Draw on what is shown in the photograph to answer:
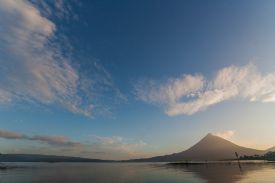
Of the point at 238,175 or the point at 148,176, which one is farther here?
the point at 148,176

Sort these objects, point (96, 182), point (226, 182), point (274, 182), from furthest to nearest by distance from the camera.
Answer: point (96, 182)
point (226, 182)
point (274, 182)

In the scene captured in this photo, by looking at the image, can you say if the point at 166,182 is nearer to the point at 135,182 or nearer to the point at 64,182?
the point at 135,182

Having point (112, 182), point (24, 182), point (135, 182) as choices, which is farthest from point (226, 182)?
point (24, 182)

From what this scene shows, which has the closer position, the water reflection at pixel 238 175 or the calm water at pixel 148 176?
the water reflection at pixel 238 175

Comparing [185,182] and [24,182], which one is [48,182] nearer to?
[24,182]

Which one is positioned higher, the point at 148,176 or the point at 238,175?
the point at 238,175

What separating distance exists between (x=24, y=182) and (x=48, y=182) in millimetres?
7311

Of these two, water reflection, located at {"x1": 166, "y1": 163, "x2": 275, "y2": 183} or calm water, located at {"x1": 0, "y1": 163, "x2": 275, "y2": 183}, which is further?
calm water, located at {"x1": 0, "y1": 163, "x2": 275, "y2": 183}

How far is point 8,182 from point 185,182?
150 ft

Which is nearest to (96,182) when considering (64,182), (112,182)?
(112,182)

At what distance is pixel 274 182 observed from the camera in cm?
5675

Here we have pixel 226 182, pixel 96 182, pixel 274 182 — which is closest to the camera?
pixel 274 182

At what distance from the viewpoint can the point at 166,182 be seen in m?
64.8

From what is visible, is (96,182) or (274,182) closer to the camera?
(274,182)
